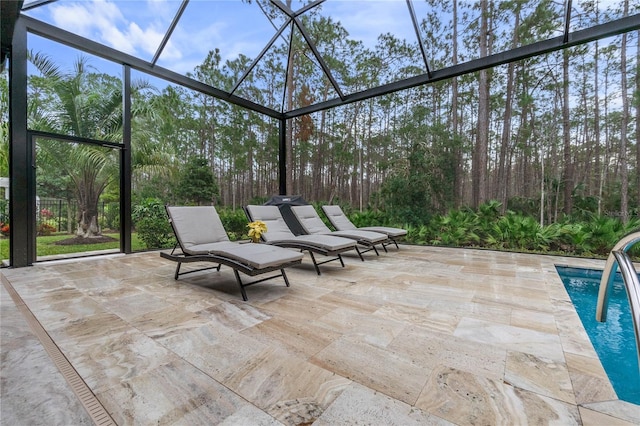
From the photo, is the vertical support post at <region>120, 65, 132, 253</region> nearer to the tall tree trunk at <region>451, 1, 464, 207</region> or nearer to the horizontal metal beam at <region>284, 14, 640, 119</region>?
the horizontal metal beam at <region>284, 14, 640, 119</region>

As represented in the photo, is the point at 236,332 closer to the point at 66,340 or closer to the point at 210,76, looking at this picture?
the point at 66,340

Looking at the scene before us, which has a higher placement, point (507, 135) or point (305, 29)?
point (305, 29)

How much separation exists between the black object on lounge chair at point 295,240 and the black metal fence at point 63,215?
9.18 ft

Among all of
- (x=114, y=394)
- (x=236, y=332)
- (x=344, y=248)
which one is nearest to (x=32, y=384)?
(x=114, y=394)

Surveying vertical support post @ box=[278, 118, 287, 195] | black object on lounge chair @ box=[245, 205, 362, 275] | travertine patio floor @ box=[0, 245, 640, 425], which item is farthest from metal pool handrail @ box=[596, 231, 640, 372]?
vertical support post @ box=[278, 118, 287, 195]

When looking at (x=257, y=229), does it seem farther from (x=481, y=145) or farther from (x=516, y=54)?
(x=481, y=145)

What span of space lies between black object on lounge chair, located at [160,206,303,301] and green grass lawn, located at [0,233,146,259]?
2.65 m

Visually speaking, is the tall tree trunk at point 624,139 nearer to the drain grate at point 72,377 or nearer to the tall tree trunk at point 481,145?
the tall tree trunk at point 481,145

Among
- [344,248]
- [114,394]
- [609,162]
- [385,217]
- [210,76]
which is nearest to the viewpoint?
[114,394]

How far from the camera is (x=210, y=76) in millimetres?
6672

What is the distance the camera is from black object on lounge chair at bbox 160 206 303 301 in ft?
9.68

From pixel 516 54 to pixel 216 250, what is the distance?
5.94 metres

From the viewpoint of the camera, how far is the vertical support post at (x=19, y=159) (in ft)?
13.7

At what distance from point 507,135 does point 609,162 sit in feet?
6.22
